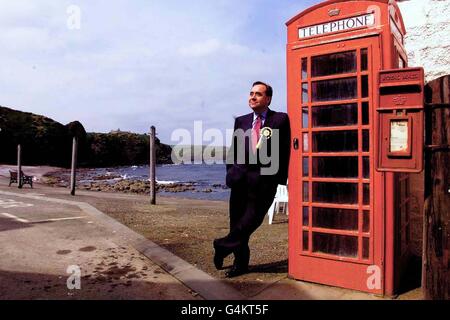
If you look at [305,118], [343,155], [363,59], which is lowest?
[343,155]

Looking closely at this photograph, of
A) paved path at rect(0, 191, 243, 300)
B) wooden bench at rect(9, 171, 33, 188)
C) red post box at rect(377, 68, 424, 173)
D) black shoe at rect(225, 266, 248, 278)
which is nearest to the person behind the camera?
red post box at rect(377, 68, 424, 173)

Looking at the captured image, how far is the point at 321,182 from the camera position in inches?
148

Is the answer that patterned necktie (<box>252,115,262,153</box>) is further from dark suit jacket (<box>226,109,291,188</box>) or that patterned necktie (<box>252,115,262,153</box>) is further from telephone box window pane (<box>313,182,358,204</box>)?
telephone box window pane (<box>313,182,358,204</box>)

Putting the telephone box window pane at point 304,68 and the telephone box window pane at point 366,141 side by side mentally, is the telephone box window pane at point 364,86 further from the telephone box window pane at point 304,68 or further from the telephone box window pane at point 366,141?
the telephone box window pane at point 304,68

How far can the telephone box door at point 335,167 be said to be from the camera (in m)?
3.46

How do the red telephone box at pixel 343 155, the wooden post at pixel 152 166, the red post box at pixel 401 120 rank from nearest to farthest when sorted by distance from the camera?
the red post box at pixel 401 120 → the red telephone box at pixel 343 155 → the wooden post at pixel 152 166

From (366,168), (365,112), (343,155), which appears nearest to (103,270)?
(343,155)

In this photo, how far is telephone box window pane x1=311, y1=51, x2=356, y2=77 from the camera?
3.57 m

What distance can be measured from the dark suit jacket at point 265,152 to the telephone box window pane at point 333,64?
56 centimetres

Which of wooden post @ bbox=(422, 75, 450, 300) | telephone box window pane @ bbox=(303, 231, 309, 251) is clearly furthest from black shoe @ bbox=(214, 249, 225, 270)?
wooden post @ bbox=(422, 75, 450, 300)

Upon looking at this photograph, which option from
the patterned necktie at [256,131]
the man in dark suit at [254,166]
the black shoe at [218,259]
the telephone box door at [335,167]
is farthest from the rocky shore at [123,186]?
the telephone box door at [335,167]

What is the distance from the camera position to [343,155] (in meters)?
3.61

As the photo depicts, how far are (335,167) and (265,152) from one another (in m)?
0.71

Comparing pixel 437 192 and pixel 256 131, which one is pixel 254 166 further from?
pixel 437 192
